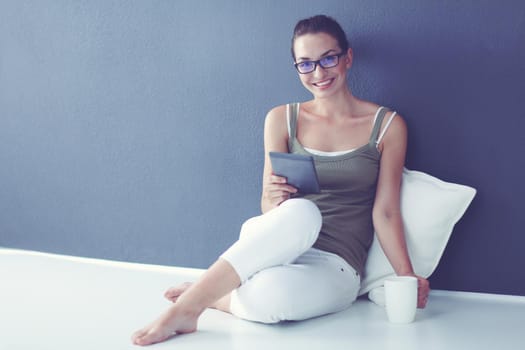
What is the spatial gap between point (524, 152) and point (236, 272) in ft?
3.58

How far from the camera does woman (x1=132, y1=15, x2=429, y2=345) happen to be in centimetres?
194

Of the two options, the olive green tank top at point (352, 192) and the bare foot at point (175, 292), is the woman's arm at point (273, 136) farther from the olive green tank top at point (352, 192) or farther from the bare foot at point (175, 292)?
the bare foot at point (175, 292)

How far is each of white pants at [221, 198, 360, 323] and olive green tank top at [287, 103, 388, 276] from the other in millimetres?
273

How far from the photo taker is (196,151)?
2.81 meters

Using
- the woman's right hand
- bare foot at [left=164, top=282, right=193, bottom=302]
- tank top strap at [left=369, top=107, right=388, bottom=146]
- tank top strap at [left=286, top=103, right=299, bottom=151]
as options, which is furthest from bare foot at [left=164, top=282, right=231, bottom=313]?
tank top strap at [left=369, top=107, right=388, bottom=146]

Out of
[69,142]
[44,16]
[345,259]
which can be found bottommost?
[345,259]

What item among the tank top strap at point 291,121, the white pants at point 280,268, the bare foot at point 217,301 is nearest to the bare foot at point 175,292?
the bare foot at point 217,301

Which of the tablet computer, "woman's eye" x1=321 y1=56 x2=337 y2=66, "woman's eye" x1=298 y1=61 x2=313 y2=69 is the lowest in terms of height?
the tablet computer

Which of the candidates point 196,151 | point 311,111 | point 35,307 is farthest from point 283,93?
point 35,307

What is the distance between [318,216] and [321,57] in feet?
1.94

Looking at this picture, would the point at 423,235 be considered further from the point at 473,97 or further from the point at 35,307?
the point at 35,307

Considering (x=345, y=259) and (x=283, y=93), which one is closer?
(x=345, y=259)

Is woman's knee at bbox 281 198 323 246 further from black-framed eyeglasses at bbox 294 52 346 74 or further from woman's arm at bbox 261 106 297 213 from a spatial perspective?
black-framed eyeglasses at bbox 294 52 346 74

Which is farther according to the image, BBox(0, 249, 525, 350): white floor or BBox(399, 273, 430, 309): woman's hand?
BBox(399, 273, 430, 309): woman's hand
